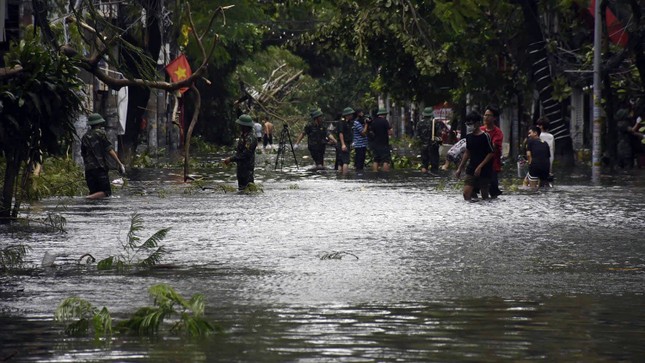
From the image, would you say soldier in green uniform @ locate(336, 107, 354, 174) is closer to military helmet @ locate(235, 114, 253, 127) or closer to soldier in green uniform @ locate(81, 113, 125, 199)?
military helmet @ locate(235, 114, 253, 127)

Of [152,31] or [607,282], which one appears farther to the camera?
[152,31]

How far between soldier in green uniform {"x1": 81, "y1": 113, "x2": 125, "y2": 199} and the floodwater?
2.43 feet

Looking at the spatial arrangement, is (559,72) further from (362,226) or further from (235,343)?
(235,343)

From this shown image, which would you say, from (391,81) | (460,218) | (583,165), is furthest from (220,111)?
(460,218)

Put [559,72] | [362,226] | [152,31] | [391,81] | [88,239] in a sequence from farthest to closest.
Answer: [391,81] < [152,31] < [559,72] < [362,226] < [88,239]

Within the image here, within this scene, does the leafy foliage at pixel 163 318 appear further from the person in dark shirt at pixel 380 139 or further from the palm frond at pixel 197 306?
the person in dark shirt at pixel 380 139

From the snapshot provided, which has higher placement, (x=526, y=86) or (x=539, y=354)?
(x=526, y=86)

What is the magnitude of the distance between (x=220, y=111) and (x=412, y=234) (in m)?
47.5

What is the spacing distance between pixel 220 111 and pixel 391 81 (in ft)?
66.1

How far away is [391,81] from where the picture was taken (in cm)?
4569

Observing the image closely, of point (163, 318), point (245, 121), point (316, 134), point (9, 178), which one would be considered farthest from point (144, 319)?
point (316, 134)

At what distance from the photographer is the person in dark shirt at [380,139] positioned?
37.2m

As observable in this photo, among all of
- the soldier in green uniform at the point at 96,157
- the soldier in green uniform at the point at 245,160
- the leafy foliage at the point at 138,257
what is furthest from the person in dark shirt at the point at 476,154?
the leafy foliage at the point at 138,257

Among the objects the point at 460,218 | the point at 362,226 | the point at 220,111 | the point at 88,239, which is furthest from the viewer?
the point at 220,111
